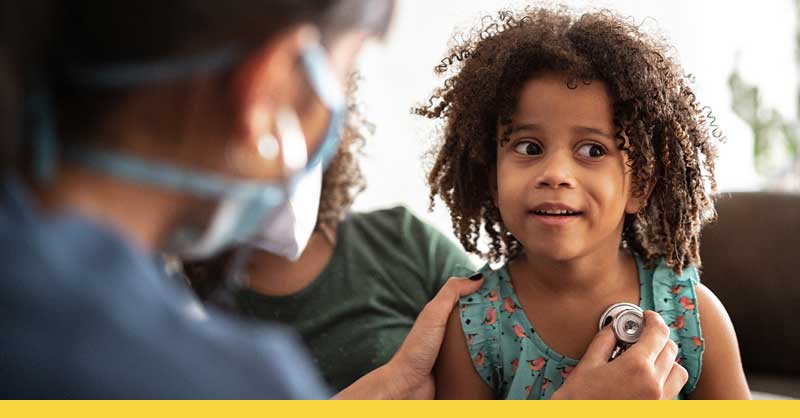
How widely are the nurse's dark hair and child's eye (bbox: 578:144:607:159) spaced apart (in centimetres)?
79

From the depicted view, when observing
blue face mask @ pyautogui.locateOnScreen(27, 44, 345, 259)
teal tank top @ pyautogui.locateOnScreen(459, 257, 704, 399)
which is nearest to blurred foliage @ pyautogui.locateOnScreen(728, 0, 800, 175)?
teal tank top @ pyautogui.locateOnScreen(459, 257, 704, 399)

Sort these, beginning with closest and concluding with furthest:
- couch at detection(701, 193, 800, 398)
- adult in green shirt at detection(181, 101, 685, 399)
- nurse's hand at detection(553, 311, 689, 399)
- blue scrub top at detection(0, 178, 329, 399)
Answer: blue scrub top at detection(0, 178, 329, 399) < nurse's hand at detection(553, 311, 689, 399) < adult in green shirt at detection(181, 101, 685, 399) < couch at detection(701, 193, 800, 398)

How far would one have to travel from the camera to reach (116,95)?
2.05ft

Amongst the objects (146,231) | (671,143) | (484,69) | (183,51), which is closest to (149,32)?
(183,51)

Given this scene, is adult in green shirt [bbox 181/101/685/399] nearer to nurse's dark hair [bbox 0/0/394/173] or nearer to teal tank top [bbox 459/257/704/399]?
teal tank top [bbox 459/257/704/399]

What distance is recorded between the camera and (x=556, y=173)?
1292 millimetres

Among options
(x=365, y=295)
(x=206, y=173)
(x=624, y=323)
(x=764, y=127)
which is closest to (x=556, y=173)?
(x=624, y=323)

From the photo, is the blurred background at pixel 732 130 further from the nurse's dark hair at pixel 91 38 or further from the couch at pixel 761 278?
the nurse's dark hair at pixel 91 38

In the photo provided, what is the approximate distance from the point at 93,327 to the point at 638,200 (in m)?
1.03

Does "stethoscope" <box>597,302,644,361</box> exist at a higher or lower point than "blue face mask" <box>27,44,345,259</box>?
lower

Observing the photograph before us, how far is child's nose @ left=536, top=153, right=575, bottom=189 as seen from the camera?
1.29 metres

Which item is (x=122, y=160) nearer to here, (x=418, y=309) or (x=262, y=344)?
(x=262, y=344)

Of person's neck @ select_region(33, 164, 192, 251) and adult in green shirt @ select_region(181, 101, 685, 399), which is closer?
person's neck @ select_region(33, 164, 192, 251)

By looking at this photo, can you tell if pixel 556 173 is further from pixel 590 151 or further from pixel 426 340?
pixel 426 340
